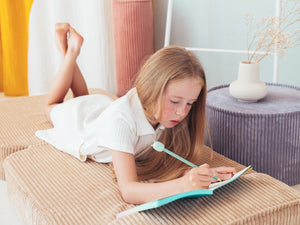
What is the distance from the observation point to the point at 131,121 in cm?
119

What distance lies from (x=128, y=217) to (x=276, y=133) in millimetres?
748

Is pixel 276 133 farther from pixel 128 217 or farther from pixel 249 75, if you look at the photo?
pixel 128 217

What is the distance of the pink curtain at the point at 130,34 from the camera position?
2697 mm

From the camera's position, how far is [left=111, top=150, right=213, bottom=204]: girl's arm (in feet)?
3.25

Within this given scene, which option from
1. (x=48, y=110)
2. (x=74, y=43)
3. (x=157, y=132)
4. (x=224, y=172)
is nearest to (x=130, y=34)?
(x=74, y=43)

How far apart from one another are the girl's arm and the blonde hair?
133mm

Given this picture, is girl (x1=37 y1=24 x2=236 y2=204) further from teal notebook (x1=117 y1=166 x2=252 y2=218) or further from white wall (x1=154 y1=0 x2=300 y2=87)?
white wall (x1=154 y1=0 x2=300 y2=87)

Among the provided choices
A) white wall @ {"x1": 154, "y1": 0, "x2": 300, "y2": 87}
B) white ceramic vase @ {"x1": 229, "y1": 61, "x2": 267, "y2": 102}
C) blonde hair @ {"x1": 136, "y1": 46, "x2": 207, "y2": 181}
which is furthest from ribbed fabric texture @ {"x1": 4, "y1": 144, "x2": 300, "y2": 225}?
white wall @ {"x1": 154, "y1": 0, "x2": 300, "y2": 87}

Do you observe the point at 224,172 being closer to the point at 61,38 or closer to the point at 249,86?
the point at 249,86

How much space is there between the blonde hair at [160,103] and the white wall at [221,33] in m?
1.14

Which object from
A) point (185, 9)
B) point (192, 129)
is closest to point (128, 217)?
point (192, 129)

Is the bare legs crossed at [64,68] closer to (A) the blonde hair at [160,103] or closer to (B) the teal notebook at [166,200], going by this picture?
(A) the blonde hair at [160,103]

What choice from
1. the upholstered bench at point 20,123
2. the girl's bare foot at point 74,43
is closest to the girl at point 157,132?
the upholstered bench at point 20,123

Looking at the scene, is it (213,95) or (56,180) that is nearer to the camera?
(56,180)
